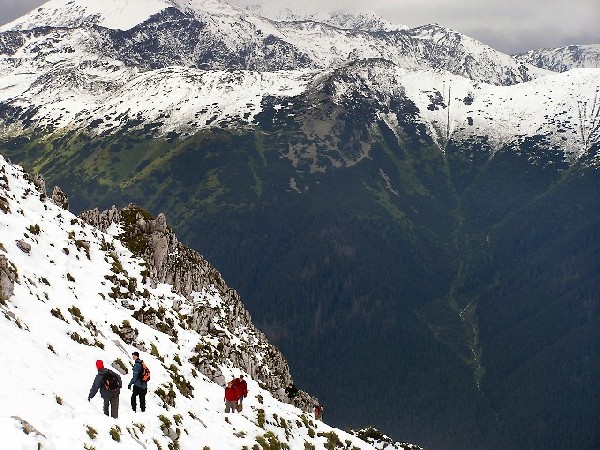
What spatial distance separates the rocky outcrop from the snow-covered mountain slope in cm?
87

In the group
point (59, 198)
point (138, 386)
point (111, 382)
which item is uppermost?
point (59, 198)

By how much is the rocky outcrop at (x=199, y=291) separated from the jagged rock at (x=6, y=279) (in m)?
31.2

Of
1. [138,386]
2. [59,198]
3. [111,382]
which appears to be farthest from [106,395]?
[59,198]

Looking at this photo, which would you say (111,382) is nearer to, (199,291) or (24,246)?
(24,246)

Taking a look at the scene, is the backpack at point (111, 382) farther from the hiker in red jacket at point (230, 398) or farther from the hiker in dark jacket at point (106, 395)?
the hiker in red jacket at point (230, 398)

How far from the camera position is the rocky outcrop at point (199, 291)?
293ft

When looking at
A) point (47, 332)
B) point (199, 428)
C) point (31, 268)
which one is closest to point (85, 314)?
point (31, 268)

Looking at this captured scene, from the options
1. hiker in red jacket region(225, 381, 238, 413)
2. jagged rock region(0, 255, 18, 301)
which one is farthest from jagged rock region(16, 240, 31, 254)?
hiker in red jacket region(225, 381, 238, 413)

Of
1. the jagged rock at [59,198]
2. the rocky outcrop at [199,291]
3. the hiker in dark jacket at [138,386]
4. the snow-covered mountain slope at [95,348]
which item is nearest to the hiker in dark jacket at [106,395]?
the snow-covered mountain slope at [95,348]

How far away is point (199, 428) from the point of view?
49594mm

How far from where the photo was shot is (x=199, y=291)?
10506 cm

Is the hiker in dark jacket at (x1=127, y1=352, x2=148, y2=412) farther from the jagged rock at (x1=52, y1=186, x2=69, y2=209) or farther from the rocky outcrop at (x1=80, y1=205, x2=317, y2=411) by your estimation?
the jagged rock at (x1=52, y1=186, x2=69, y2=209)

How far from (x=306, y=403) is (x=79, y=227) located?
42.5 meters

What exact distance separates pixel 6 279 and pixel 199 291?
57432mm
